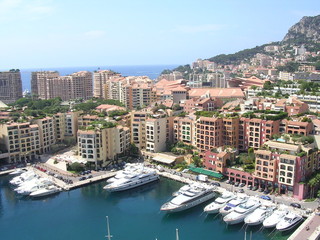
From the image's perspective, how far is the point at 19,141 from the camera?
2110 inches

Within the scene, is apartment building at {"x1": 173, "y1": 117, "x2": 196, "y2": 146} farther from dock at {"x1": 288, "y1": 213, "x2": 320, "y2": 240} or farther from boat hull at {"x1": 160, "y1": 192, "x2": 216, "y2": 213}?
dock at {"x1": 288, "y1": 213, "x2": 320, "y2": 240}

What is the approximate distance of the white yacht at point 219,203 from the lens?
36.6m

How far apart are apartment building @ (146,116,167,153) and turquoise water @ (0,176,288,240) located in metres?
10.4

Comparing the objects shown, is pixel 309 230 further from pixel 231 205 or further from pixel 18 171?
pixel 18 171

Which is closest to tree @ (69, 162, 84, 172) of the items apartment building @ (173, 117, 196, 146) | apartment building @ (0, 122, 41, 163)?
apartment building @ (0, 122, 41, 163)

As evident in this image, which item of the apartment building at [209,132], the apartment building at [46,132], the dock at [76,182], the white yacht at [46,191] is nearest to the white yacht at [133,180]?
the dock at [76,182]

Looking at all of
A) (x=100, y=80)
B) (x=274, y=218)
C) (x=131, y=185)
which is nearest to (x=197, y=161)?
(x=131, y=185)

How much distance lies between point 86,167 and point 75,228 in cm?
1589

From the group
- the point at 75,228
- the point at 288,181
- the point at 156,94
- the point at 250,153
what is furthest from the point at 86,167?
the point at 156,94

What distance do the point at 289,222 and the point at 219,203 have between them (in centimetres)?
755

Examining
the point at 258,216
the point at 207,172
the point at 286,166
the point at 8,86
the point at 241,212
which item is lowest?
the point at 258,216

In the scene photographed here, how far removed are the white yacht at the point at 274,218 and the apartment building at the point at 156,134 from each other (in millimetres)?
23996

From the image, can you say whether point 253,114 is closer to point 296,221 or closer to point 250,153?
point 250,153

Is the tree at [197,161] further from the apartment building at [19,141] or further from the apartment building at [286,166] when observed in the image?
the apartment building at [19,141]
